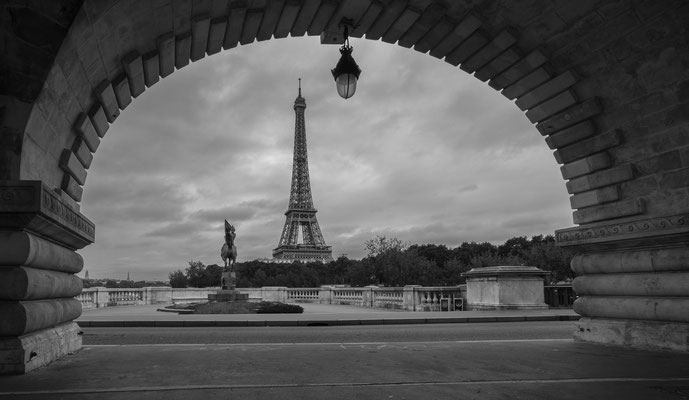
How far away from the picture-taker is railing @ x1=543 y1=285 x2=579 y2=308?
2470 cm

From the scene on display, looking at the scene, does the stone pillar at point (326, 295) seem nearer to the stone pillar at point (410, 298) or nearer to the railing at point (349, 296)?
the railing at point (349, 296)

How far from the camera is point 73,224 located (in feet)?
23.5

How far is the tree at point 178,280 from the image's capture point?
94544mm

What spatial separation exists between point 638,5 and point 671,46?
2.72 feet

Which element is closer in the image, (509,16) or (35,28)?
(35,28)

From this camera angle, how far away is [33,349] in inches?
244

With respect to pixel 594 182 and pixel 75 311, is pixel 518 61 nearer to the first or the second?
pixel 594 182

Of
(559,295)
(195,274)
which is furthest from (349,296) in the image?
(195,274)

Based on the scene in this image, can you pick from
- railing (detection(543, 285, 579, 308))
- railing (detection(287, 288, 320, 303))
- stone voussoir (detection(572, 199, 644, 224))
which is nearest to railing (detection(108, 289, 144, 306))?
railing (detection(287, 288, 320, 303))

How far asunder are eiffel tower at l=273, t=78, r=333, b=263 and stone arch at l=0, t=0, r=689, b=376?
101746 millimetres

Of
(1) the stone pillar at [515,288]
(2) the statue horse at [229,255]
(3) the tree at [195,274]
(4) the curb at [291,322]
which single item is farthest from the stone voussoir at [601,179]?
(3) the tree at [195,274]

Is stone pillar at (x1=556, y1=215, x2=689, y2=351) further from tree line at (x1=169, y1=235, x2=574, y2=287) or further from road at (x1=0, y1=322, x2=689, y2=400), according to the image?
tree line at (x1=169, y1=235, x2=574, y2=287)

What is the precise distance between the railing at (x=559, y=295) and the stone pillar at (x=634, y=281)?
51.2ft

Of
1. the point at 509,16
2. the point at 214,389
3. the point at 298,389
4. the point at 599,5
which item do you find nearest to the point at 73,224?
the point at 214,389
